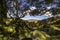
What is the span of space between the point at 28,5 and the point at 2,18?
2.38 feet

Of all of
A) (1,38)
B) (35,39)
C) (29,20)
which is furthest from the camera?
(29,20)

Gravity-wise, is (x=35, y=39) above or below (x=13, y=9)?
below

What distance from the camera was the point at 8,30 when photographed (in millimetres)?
2951

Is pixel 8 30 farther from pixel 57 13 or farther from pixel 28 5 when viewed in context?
pixel 57 13

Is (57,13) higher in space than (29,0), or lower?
lower

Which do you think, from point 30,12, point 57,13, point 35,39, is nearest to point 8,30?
point 35,39

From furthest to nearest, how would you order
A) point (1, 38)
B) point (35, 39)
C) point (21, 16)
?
point (21, 16) → point (35, 39) → point (1, 38)

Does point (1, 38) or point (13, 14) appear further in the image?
point (13, 14)

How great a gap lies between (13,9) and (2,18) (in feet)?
1.28

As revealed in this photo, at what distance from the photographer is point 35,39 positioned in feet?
9.80

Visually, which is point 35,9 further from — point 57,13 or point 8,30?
point 8,30

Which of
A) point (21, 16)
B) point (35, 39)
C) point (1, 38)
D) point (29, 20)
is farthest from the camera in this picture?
point (29, 20)

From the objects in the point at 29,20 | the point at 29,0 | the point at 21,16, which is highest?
the point at 29,0

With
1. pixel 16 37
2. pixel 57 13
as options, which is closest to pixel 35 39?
pixel 16 37
